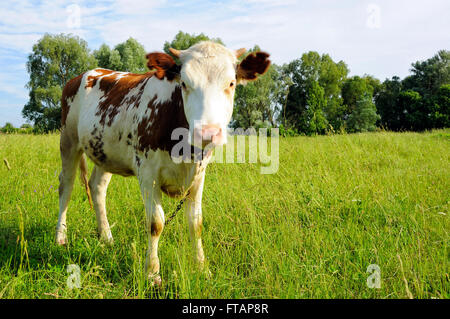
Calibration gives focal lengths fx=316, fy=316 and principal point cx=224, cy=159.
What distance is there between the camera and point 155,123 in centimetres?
298

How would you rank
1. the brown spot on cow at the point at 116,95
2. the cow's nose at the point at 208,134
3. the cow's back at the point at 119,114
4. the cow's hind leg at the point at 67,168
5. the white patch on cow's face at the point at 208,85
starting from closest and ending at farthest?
1. the cow's nose at the point at 208,134
2. the white patch on cow's face at the point at 208,85
3. the cow's back at the point at 119,114
4. the brown spot on cow at the point at 116,95
5. the cow's hind leg at the point at 67,168

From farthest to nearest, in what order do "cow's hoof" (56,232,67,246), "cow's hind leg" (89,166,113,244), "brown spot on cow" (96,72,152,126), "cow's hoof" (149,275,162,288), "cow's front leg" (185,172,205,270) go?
"cow's hind leg" (89,166,113,244), "cow's hoof" (56,232,67,246), "brown spot on cow" (96,72,152,126), "cow's front leg" (185,172,205,270), "cow's hoof" (149,275,162,288)

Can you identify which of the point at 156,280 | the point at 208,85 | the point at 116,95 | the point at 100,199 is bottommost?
the point at 156,280

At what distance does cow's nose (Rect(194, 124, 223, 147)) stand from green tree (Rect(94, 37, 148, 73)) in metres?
38.3

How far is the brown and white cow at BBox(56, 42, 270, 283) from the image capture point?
246 centimetres

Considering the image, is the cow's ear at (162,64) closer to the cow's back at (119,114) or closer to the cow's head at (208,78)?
the cow's head at (208,78)

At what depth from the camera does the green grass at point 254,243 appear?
8.00ft

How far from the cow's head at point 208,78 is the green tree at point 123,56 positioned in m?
37.4

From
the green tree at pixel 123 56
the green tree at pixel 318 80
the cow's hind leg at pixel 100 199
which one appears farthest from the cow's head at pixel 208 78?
the green tree at pixel 318 80

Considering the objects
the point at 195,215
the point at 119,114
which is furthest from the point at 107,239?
the point at 119,114

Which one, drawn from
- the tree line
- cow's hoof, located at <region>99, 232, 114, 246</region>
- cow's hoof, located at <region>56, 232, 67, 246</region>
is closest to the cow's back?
cow's hoof, located at <region>99, 232, 114, 246</region>

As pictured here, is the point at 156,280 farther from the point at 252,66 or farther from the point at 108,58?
the point at 108,58

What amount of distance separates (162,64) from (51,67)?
43.0 m

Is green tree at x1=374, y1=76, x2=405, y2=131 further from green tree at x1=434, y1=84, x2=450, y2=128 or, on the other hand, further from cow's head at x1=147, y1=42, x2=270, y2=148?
cow's head at x1=147, y1=42, x2=270, y2=148
